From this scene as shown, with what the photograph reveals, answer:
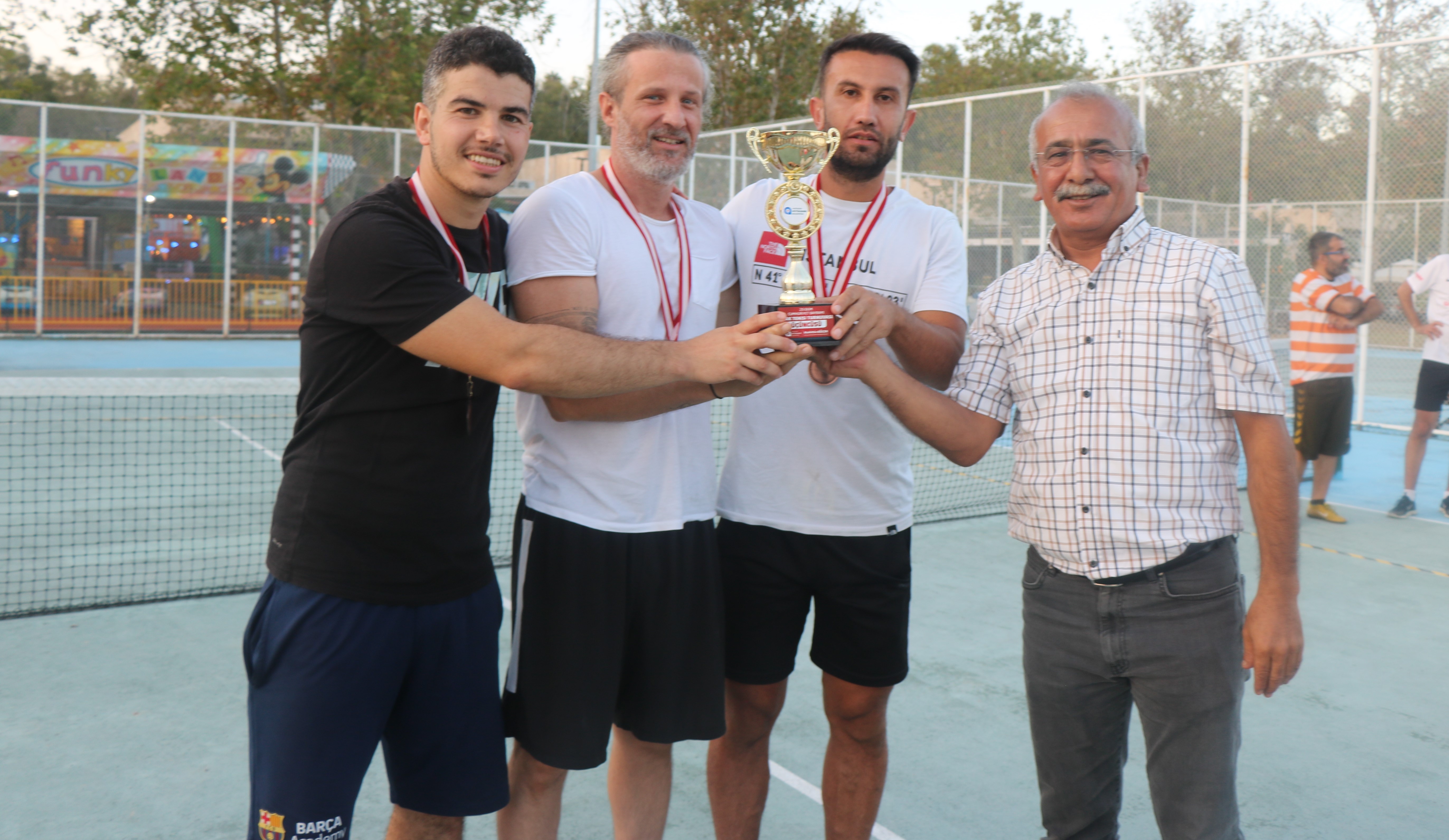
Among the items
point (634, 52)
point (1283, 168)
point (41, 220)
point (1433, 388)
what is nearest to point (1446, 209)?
point (1283, 168)

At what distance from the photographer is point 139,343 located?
1972cm

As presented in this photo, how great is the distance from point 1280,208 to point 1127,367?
Result: 11960 millimetres

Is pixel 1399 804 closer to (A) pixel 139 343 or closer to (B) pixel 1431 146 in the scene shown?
Result: (B) pixel 1431 146

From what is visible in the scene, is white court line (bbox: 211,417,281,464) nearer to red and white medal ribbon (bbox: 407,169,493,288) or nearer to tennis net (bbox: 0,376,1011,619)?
tennis net (bbox: 0,376,1011,619)

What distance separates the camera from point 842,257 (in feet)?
9.86

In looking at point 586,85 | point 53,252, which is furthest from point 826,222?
point 586,85

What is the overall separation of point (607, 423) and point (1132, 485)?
47.6 inches

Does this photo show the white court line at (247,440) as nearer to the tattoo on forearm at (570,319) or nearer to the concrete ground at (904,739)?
the concrete ground at (904,739)

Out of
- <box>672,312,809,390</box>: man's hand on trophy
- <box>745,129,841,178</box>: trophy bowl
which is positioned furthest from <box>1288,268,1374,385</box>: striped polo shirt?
<box>672,312,809,390</box>: man's hand on trophy

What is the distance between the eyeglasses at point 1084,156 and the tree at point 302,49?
24.9 m

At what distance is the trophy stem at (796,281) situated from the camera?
2.49 m

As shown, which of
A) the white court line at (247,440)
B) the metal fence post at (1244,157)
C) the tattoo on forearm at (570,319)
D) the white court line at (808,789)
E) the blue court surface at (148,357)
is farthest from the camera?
the blue court surface at (148,357)

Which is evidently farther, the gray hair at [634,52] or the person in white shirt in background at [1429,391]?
the person in white shirt in background at [1429,391]

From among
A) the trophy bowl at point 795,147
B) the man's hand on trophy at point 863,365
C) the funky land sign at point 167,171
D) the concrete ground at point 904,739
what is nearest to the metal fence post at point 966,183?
the concrete ground at point 904,739
